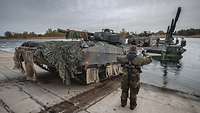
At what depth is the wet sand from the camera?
4.72 meters

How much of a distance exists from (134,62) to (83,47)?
263 centimetres

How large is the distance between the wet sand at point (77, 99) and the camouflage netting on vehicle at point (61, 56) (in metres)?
0.85

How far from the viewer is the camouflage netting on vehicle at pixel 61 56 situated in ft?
19.7

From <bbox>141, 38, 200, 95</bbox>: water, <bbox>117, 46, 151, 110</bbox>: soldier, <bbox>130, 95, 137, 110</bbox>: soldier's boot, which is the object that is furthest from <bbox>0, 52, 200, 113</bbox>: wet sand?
<bbox>141, 38, 200, 95</bbox>: water

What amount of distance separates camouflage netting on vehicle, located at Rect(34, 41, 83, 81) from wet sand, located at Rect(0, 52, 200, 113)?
85 cm

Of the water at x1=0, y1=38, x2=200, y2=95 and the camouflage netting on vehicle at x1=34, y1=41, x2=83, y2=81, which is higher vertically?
the camouflage netting on vehicle at x1=34, y1=41, x2=83, y2=81

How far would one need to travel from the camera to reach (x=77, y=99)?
5.45m

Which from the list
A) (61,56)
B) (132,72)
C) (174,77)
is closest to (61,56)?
(61,56)

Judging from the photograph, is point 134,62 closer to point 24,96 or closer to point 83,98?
point 83,98

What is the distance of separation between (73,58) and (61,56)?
45 cm

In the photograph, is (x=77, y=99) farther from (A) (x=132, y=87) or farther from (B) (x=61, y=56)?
(A) (x=132, y=87)

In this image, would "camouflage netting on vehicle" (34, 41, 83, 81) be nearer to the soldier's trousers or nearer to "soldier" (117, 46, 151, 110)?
"soldier" (117, 46, 151, 110)

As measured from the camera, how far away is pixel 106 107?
4879mm

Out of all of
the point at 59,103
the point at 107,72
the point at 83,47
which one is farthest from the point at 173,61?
the point at 59,103
